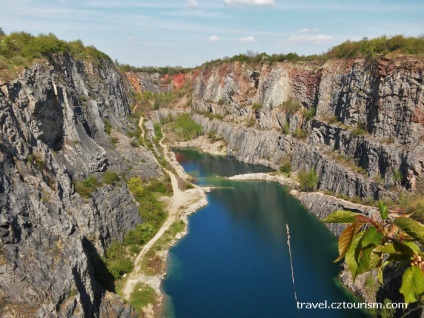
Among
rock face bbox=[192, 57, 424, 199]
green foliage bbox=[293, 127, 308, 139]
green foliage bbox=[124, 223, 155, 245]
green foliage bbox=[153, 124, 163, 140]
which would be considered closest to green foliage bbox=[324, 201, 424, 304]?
green foliage bbox=[124, 223, 155, 245]

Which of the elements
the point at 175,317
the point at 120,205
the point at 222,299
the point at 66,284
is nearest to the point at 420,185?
the point at 222,299

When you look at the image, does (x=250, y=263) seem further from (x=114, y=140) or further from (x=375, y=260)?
(x=375, y=260)

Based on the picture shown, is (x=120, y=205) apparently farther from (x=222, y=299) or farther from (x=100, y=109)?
(x=100, y=109)

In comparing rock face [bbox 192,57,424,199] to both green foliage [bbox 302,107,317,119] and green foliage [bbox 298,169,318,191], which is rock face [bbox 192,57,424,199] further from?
green foliage [bbox 298,169,318,191]

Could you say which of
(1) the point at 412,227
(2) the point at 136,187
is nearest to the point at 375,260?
(1) the point at 412,227

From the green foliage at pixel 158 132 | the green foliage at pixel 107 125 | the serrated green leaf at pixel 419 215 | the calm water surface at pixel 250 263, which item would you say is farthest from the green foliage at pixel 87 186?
the green foliage at pixel 158 132
